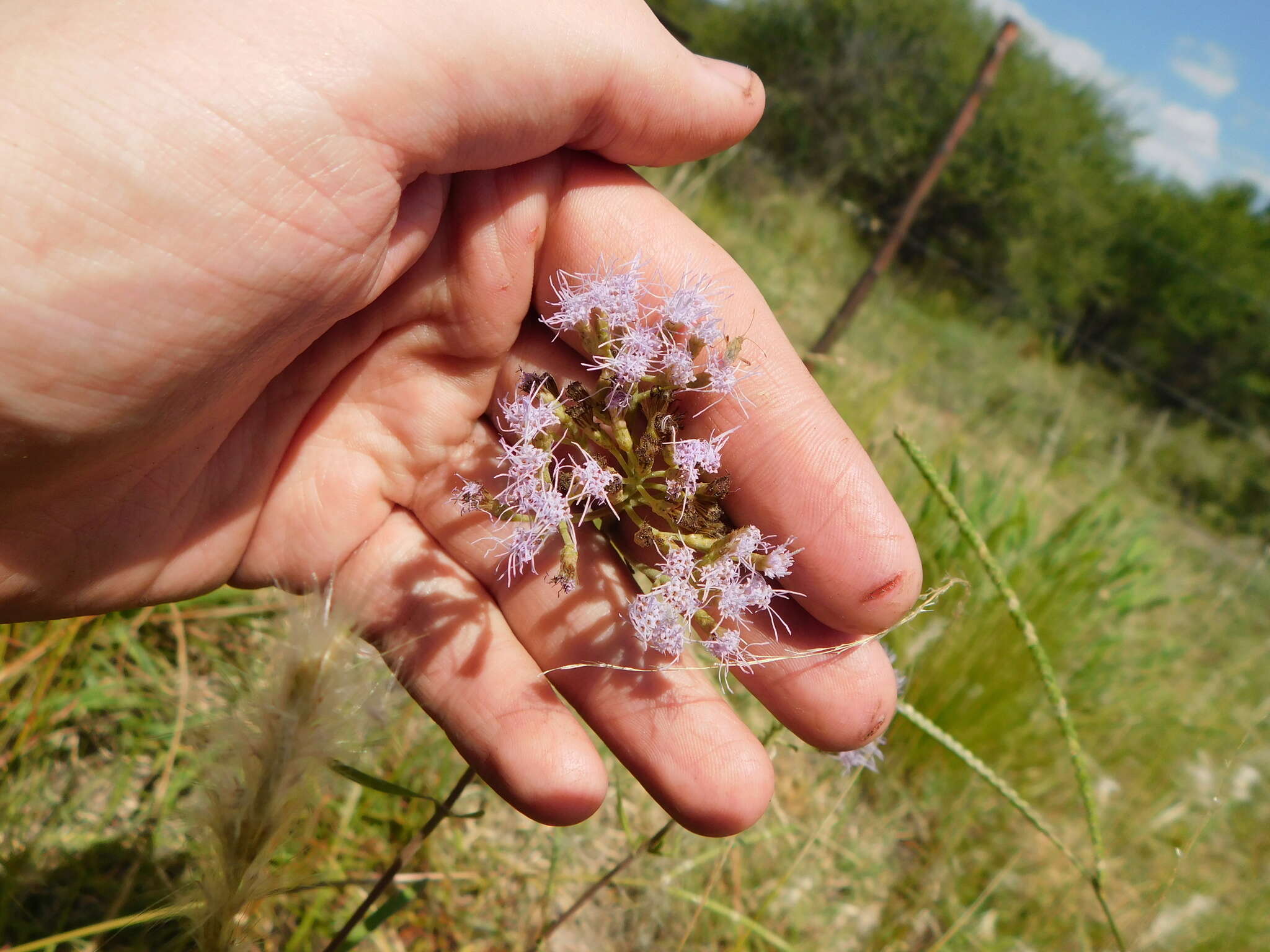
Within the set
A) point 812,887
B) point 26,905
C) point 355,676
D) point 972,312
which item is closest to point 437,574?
point 355,676

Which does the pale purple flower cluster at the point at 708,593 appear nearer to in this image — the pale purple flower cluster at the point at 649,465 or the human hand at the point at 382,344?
the pale purple flower cluster at the point at 649,465

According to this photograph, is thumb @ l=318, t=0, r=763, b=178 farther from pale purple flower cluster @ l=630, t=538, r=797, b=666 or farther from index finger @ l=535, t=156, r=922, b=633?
pale purple flower cluster @ l=630, t=538, r=797, b=666

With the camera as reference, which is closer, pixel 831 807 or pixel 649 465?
pixel 649 465

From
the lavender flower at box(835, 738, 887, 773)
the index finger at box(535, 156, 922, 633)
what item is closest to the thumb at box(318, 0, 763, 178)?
the index finger at box(535, 156, 922, 633)

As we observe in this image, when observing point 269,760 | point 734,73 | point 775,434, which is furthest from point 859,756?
point 734,73

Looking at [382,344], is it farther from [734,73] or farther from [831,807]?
[831,807]

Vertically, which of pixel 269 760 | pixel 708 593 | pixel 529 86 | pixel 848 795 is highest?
pixel 529 86
